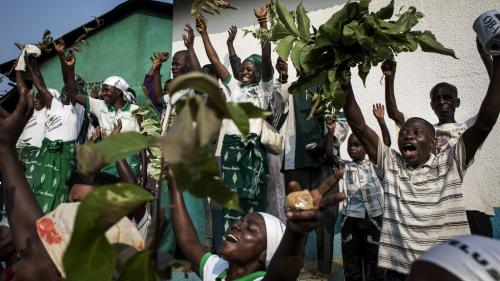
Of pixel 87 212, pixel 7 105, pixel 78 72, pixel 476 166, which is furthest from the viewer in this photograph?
pixel 7 105

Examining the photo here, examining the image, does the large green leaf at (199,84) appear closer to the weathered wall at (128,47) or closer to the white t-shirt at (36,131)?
the white t-shirt at (36,131)

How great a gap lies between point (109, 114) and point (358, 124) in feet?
11.0

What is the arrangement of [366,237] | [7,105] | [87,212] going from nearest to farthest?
[87,212]
[366,237]
[7,105]

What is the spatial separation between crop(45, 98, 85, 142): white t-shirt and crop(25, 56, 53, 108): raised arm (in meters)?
0.09

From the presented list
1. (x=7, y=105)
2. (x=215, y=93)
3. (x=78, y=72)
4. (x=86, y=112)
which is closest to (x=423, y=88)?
(x=86, y=112)

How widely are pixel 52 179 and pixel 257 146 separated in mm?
2614

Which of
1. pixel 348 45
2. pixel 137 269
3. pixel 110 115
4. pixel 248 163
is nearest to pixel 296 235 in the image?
pixel 137 269

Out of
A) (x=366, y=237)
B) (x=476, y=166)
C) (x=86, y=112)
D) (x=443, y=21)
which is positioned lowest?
(x=366, y=237)

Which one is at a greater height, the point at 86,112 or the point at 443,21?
the point at 443,21

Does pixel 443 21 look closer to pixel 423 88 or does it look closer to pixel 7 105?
pixel 423 88

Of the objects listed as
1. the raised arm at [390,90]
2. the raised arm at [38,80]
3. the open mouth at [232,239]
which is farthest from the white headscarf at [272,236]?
the raised arm at [38,80]

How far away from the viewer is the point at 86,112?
20.1ft

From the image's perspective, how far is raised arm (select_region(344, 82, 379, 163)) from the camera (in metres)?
3.34

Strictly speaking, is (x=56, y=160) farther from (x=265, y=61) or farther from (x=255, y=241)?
(x=255, y=241)
